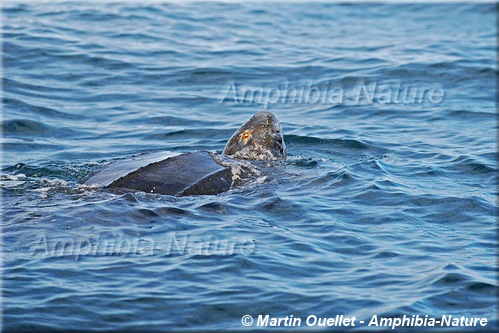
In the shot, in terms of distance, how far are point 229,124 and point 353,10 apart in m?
10.5

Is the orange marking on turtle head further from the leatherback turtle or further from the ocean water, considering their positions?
the ocean water

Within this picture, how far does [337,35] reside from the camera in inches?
742

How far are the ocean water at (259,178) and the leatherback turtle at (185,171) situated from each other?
210 millimetres

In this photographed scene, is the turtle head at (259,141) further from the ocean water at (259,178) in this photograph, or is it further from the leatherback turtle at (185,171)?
the ocean water at (259,178)

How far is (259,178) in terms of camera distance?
9.24m

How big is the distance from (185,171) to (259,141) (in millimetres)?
1646

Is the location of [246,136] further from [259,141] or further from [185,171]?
[185,171]

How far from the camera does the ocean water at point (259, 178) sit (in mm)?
6125

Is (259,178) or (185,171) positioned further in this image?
(259,178)

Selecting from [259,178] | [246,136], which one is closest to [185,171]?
[259,178]

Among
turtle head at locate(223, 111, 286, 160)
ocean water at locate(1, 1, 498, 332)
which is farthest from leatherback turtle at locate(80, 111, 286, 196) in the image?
ocean water at locate(1, 1, 498, 332)

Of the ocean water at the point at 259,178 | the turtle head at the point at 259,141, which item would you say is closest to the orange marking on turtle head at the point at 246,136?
the turtle head at the point at 259,141

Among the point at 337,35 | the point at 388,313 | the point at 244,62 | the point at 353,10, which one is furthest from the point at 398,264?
the point at 353,10

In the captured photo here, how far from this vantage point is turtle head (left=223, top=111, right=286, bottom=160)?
10047mm
